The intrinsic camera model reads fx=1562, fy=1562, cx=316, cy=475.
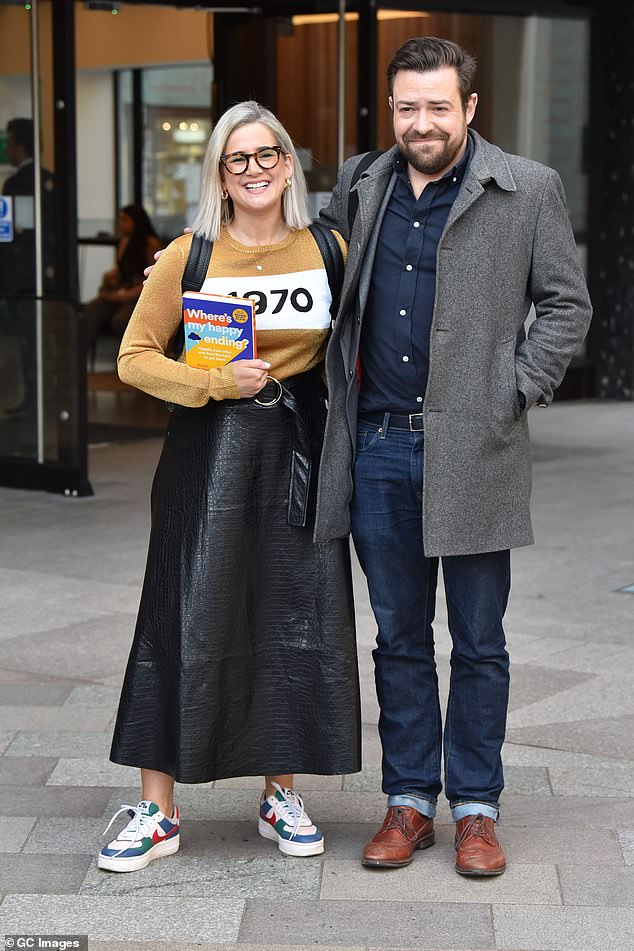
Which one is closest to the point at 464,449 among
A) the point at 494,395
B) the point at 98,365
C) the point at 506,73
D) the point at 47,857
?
the point at 494,395

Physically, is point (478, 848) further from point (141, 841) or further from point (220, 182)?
point (220, 182)

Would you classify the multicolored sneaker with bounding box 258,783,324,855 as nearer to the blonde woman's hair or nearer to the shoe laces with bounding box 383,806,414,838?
the shoe laces with bounding box 383,806,414,838

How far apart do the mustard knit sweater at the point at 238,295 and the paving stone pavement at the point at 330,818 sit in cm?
116

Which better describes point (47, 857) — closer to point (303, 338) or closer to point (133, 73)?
point (303, 338)

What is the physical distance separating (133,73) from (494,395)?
15.8 metres

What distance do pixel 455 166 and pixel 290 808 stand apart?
162 centimetres

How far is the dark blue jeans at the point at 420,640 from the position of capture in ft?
12.2

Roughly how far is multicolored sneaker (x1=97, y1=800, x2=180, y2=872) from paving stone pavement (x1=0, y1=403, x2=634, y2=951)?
1.3 inches

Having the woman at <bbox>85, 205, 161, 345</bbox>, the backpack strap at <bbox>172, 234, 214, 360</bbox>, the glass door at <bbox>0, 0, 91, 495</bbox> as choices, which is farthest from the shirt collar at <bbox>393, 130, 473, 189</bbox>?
the woman at <bbox>85, 205, 161, 345</bbox>

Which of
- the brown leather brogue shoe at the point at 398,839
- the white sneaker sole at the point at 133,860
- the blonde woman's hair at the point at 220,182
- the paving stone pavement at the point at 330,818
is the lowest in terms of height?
the paving stone pavement at the point at 330,818

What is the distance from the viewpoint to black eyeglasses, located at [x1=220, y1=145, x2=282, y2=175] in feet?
11.8

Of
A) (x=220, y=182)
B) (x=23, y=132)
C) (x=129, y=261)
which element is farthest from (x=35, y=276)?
(x=220, y=182)

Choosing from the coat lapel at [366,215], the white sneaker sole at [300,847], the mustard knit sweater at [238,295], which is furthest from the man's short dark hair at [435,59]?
the white sneaker sole at [300,847]

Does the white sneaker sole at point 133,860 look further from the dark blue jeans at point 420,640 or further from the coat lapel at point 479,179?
the coat lapel at point 479,179
